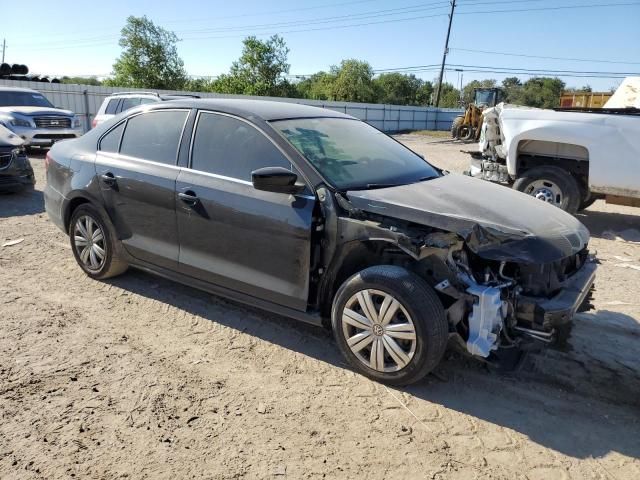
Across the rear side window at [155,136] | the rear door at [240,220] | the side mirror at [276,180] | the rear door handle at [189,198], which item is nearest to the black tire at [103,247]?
the rear side window at [155,136]

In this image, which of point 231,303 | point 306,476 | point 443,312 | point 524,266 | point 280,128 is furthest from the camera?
point 231,303

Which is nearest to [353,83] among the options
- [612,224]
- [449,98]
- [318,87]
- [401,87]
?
[318,87]

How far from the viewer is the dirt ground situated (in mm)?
2689

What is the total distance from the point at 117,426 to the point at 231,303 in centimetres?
180

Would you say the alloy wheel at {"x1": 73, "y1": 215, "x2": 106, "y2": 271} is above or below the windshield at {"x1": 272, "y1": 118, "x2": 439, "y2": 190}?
below

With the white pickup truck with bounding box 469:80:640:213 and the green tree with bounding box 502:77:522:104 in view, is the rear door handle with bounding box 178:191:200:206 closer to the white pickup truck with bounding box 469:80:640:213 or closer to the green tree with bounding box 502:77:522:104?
the white pickup truck with bounding box 469:80:640:213

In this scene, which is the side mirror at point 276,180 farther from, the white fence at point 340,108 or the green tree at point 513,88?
the green tree at point 513,88

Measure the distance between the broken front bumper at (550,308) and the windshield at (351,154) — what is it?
124 cm

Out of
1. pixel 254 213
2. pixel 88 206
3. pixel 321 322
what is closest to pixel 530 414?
pixel 321 322

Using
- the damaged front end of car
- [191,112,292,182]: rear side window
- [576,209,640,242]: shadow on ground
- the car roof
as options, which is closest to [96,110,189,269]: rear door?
the car roof

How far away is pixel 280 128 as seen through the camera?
3.88 meters

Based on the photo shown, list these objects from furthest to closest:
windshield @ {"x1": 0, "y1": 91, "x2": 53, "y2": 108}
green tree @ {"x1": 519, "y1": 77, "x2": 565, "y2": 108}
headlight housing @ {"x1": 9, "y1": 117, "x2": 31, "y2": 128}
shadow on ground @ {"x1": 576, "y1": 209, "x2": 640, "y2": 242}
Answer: green tree @ {"x1": 519, "y1": 77, "x2": 565, "y2": 108}
windshield @ {"x1": 0, "y1": 91, "x2": 53, "y2": 108}
headlight housing @ {"x1": 9, "y1": 117, "x2": 31, "y2": 128}
shadow on ground @ {"x1": 576, "y1": 209, "x2": 640, "y2": 242}

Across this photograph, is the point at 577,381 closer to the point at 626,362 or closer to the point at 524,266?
the point at 626,362

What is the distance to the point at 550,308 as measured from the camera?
124 inches
